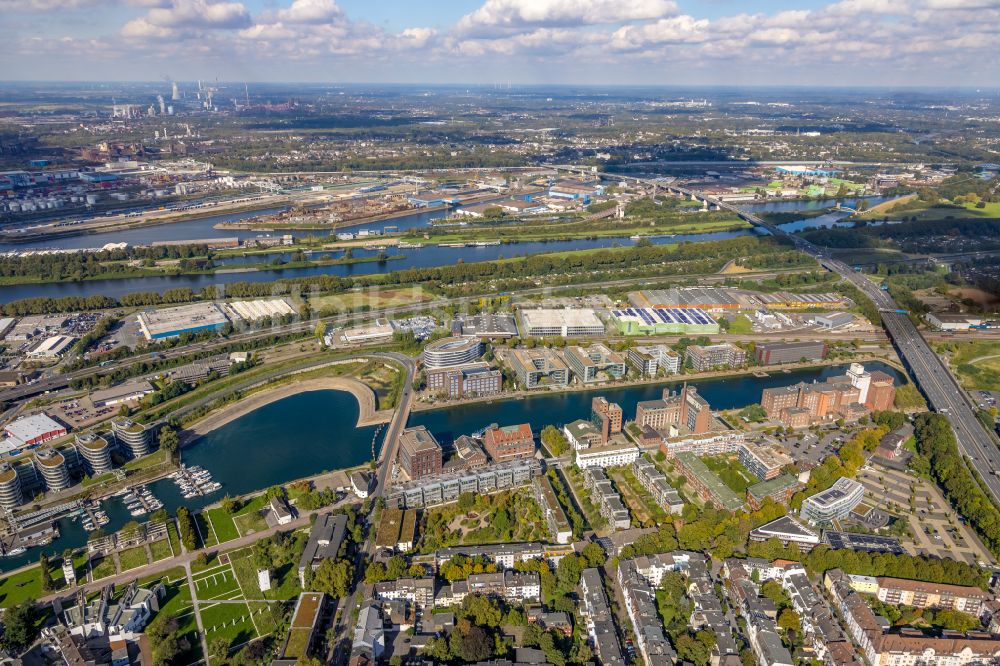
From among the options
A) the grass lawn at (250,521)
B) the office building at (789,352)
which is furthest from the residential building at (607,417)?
the grass lawn at (250,521)

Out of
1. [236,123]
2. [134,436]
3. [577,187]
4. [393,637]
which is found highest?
[236,123]

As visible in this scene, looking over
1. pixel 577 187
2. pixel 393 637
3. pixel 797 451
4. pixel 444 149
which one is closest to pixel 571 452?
pixel 797 451

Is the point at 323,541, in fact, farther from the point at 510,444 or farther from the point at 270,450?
the point at 510,444

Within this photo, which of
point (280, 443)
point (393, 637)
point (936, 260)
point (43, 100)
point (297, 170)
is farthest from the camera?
point (43, 100)

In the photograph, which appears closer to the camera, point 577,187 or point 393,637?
point 393,637

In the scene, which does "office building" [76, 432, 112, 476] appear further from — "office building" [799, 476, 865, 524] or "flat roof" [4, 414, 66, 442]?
"office building" [799, 476, 865, 524]

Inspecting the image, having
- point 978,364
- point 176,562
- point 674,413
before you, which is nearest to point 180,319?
point 176,562

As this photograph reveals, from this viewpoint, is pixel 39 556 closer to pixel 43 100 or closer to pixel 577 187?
pixel 577 187

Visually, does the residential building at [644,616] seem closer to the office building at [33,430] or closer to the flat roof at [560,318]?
the flat roof at [560,318]
